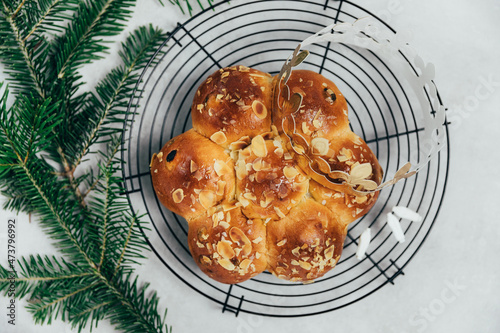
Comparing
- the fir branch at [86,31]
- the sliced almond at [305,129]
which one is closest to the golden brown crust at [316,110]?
the sliced almond at [305,129]

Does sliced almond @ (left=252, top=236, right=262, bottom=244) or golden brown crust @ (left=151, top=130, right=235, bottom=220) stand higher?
golden brown crust @ (left=151, top=130, right=235, bottom=220)

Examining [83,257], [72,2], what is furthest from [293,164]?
[72,2]

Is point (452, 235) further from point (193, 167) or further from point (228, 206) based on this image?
point (193, 167)

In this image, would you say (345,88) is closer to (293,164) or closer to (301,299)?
(293,164)

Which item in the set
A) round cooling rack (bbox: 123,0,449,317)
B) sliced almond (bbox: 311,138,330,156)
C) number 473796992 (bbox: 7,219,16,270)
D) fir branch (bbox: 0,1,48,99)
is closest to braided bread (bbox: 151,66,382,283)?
sliced almond (bbox: 311,138,330,156)

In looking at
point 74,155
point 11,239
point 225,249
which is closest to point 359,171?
point 225,249

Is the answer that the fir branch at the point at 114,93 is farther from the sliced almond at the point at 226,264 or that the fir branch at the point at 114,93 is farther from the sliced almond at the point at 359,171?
Answer: the sliced almond at the point at 359,171

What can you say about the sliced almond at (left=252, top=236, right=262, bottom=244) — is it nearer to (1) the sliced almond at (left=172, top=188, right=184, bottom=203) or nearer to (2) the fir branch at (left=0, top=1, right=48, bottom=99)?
(1) the sliced almond at (left=172, top=188, right=184, bottom=203)

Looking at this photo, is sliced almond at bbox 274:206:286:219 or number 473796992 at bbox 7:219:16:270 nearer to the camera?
sliced almond at bbox 274:206:286:219
